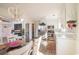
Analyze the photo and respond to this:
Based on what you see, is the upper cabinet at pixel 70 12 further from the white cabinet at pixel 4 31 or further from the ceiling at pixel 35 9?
the white cabinet at pixel 4 31

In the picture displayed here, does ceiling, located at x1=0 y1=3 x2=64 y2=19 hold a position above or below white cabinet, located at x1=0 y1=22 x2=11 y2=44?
above

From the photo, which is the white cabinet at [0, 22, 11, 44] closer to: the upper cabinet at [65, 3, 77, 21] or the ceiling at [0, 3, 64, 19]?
the ceiling at [0, 3, 64, 19]

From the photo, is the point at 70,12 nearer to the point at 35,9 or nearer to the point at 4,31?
the point at 35,9

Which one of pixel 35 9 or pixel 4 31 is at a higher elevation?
pixel 35 9

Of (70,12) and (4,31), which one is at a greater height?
(70,12)

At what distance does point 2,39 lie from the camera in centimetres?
184

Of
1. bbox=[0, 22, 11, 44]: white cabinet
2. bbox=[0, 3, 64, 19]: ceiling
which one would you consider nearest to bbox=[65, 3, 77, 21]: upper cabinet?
bbox=[0, 3, 64, 19]: ceiling

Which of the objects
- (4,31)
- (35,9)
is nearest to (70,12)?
(35,9)

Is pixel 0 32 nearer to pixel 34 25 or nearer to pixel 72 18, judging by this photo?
pixel 34 25

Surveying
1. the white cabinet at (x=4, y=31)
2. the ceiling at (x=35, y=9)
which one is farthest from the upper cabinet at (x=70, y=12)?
the white cabinet at (x=4, y=31)

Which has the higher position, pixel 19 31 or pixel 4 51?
pixel 19 31
